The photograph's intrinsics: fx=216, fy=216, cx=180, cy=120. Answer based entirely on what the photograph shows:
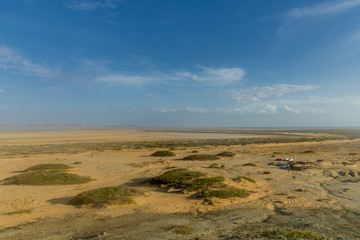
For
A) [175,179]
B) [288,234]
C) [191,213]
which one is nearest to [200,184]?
[175,179]

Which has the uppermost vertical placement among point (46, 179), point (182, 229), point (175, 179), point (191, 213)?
point (175, 179)

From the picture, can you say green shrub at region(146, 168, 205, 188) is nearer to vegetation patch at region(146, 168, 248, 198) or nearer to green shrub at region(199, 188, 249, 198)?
vegetation patch at region(146, 168, 248, 198)

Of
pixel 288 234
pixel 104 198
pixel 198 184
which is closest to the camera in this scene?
pixel 288 234

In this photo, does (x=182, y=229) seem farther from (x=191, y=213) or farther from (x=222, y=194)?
(x=222, y=194)

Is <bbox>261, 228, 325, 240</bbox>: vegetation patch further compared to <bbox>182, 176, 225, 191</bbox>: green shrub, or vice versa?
<bbox>182, 176, 225, 191</bbox>: green shrub

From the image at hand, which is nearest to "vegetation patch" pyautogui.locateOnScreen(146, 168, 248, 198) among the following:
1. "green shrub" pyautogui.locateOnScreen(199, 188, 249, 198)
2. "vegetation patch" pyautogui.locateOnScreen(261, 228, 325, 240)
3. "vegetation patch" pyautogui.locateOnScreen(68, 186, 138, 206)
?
"green shrub" pyautogui.locateOnScreen(199, 188, 249, 198)

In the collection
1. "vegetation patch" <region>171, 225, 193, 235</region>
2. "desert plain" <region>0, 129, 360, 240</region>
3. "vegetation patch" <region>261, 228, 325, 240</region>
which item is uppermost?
"vegetation patch" <region>261, 228, 325, 240</region>

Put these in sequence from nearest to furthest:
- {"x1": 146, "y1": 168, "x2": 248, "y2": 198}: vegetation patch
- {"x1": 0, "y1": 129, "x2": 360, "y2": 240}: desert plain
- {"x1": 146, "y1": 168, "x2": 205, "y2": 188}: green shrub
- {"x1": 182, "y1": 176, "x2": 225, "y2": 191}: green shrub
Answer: {"x1": 0, "y1": 129, "x2": 360, "y2": 240}: desert plain
{"x1": 146, "y1": 168, "x2": 248, "y2": 198}: vegetation patch
{"x1": 182, "y1": 176, "x2": 225, "y2": 191}: green shrub
{"x1": 146, "y1": 168, "x2": 205, "y2": 188}: green shrub

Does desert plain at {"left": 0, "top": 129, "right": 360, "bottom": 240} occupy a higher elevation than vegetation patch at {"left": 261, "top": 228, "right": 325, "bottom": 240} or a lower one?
lower

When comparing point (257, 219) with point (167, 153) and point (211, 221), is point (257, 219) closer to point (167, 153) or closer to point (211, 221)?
point (211, 221)

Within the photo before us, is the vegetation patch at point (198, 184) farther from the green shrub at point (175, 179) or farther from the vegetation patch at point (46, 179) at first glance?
the vegetation patch at point (46, 179)
